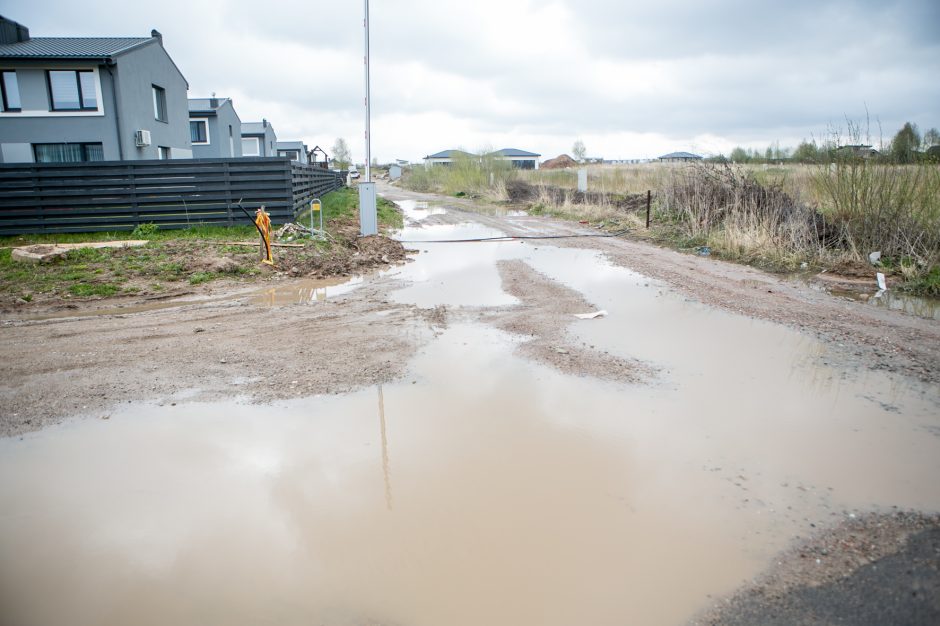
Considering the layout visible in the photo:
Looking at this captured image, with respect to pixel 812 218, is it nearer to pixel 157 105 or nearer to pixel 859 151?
pixel 859 151

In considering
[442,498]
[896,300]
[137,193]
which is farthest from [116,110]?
[896,300]

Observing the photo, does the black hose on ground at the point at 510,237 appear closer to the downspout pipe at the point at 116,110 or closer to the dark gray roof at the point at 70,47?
the downspout pipe at the point at 116,110

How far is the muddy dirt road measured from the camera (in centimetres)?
303

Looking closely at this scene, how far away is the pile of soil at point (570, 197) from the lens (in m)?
21.5

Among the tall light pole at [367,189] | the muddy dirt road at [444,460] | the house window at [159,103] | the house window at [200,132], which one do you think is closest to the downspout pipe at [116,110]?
the house window at [159,103]

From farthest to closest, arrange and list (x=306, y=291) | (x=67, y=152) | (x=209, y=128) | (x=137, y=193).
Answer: (x=209, y=128), (x=67, y=152), (x=137, y=193), (x=306, y=291)

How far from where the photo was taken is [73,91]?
20.6m

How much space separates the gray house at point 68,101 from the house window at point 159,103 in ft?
7.32

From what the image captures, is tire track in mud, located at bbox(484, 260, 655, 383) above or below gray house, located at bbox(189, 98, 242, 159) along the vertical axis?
below

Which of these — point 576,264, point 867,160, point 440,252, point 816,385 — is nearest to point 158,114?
point 440,252

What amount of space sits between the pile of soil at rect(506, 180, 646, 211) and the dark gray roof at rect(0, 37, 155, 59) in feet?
56.8

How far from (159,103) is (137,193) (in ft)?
41.9

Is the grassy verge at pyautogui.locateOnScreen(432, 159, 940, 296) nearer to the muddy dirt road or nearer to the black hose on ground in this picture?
the black hose on ground

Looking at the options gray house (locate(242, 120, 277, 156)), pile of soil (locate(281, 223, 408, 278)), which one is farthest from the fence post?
gray house (locate(242, 120, 277, 156))
